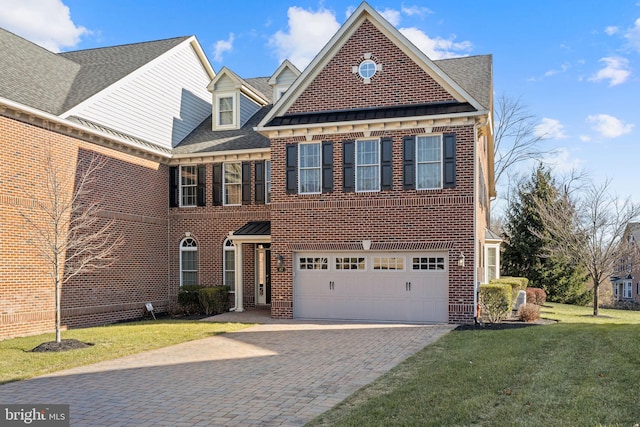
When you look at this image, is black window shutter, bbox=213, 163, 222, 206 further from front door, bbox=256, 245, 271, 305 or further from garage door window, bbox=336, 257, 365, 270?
garage door window, bbox=336, 257, 365, 270

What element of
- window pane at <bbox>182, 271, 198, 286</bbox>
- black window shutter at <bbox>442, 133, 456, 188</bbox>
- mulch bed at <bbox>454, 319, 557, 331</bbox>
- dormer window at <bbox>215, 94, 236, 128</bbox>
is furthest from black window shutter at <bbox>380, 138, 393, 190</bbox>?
window pane at <bbox>182, 271, 198, 286</bbox>

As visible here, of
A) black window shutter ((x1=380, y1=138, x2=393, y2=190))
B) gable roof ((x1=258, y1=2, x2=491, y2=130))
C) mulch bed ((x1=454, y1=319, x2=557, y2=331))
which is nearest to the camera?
mulch bed ((x1=454, y1=319, x2=557, y2=331))

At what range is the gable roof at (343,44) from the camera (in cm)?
1684

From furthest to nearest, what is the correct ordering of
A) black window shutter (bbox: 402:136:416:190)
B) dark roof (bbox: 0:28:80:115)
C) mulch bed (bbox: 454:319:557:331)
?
black window shutter (bbox: 402:136:416:190) → dark roof (bbox: 0:28:80:115) → mulch bed (bbox: 454:319:557:331)

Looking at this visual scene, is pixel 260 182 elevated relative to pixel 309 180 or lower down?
elevated

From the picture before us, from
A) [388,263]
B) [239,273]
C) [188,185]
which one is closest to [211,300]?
[239,273]

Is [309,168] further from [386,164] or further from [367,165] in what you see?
[386,164]

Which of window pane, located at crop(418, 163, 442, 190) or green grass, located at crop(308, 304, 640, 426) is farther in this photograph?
window pane, located at crop(418, 163, 442, 190)

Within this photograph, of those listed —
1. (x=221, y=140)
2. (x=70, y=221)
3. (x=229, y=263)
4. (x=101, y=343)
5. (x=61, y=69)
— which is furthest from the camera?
(x=221, y=140)

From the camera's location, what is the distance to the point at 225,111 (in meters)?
23.8

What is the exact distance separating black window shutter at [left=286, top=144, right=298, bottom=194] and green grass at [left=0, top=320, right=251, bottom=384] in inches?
183

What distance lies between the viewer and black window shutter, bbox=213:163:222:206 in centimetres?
2180

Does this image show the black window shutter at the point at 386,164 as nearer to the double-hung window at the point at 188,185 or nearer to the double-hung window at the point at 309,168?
the double-hung window at the point at 309,168

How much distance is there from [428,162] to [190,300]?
33.1 feet
